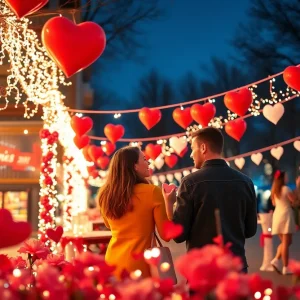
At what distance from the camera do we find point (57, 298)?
5.41 feet

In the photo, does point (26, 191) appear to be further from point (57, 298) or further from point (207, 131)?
point (57, 298)

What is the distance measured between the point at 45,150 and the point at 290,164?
33.9m

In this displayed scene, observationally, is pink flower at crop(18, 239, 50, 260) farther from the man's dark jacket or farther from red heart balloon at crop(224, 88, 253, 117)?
red heart balloon at crop(224, 88, 253, 117)

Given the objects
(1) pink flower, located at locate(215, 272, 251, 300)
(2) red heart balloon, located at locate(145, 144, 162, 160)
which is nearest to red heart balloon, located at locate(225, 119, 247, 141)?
(2) red heart balloon, located at locate(145, 144, 162, 160)

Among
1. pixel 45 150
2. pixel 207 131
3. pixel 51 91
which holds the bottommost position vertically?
pixel 207 131

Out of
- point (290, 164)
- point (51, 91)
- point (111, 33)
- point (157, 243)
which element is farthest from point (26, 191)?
point (290, 164)

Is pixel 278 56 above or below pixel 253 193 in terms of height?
above

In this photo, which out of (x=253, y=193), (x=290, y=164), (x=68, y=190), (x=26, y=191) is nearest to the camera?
(x=253, y=193)

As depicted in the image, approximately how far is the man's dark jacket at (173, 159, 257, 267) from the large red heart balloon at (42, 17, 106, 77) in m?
1.56

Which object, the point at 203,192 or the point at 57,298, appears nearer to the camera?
the point at 57,298

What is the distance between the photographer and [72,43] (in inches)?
208

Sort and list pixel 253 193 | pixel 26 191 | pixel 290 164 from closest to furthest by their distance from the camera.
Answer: pixel 253 193 < pixel 26 191 < pixel 290 164

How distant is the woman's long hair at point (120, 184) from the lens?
166 inches

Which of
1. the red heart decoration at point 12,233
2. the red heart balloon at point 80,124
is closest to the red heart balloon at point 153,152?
the red heart balloon at point 80,124
